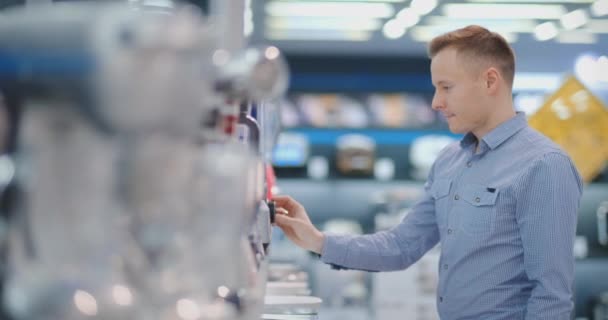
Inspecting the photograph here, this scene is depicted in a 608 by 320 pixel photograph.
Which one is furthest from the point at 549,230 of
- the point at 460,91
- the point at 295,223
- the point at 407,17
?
the point at 407,17

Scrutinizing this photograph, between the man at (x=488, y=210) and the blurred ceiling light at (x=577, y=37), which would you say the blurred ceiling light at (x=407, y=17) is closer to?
the blurred ceiling light at (x=577, y=37)

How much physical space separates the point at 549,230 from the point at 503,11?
4.73m

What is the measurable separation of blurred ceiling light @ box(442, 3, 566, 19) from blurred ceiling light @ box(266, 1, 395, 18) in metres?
0.54

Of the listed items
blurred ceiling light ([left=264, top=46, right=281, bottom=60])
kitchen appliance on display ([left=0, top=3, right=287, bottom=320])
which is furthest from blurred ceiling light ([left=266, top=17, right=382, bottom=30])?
kitchen appliance on display ([left=0, top=3, right=287, bottom=320])

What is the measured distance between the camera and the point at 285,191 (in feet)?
25.9

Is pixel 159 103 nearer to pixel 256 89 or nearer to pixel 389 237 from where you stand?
pixel 256 89

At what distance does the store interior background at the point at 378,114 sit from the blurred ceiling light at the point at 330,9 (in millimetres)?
40

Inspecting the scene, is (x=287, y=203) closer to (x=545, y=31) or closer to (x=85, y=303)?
(x=85, y=303)

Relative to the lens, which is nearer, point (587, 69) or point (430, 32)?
point (430, 32)

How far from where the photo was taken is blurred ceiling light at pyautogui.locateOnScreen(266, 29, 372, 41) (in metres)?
7.38

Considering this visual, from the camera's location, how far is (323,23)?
23.2 ft

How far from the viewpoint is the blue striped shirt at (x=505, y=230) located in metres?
2.13

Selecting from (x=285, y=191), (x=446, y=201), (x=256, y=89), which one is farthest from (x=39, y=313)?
(x=285, y=191)

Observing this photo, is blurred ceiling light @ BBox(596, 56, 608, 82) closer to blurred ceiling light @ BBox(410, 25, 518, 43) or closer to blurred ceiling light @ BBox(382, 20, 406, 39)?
blurred ceiling light @ BBox(410, 25, 518, 43)
